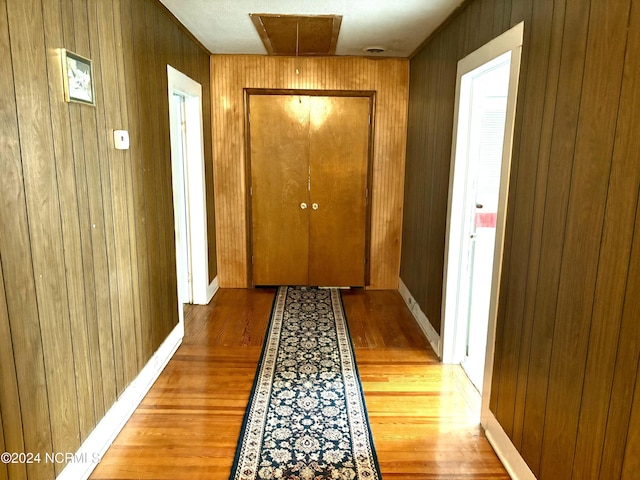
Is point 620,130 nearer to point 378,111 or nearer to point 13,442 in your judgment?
point 13,442

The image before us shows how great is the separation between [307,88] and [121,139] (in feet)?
8.06

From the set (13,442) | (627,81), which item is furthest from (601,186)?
(13,442)

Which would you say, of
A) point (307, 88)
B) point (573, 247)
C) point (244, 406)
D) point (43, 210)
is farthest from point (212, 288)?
point (573, 247)

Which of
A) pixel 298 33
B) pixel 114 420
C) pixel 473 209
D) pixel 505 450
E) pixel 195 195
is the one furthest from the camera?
pixel 195 195

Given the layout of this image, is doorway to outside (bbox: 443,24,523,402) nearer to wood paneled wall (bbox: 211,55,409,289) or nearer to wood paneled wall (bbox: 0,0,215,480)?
wood paneled wall (bbox: 211,55,409,289)

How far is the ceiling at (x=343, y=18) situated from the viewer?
2.82 meters

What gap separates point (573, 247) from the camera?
61.6 inches

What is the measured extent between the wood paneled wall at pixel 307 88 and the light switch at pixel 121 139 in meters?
2.18

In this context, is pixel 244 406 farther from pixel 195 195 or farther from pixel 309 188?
pixel 309 188

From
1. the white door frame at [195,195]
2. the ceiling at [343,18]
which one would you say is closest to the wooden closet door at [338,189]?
the ceiling at [343,18]

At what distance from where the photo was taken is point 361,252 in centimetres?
471

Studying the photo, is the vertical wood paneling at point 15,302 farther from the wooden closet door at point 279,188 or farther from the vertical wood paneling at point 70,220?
the wooden closet door at point 279,188

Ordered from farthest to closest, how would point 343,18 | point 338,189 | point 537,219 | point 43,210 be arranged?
point 338,189, point 343,18, point 537,219, point 43,210

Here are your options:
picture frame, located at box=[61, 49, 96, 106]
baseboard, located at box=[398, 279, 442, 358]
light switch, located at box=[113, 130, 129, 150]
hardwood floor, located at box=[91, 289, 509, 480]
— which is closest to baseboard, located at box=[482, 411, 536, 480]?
hardwood floor, located at box=[91, 289, 509, 480]
